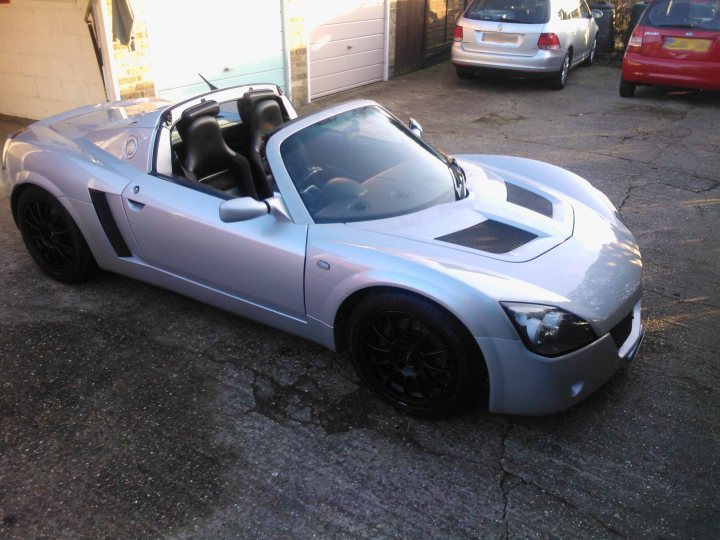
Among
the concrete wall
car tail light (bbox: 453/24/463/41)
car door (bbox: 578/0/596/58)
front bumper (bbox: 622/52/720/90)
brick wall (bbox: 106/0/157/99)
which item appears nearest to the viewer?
brick wall (bbox: 106/0/157/99)

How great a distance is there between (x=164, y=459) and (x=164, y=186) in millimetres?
1589

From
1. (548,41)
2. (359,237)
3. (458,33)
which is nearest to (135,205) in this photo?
(359,237)

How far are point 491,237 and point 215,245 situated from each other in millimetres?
1481

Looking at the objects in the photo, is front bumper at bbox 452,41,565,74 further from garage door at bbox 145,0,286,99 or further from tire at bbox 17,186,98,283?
tire at bbox 17,186,98,283

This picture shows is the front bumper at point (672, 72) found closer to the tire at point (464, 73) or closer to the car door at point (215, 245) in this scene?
the tire at point (464, 73)

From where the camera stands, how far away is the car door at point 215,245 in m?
3.41

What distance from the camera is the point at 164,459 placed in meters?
3.04

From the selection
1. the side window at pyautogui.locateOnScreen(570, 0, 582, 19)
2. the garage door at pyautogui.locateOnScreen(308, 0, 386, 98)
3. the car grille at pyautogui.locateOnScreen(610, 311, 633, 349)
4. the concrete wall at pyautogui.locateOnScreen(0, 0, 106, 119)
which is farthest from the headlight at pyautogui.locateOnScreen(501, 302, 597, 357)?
the side window at pyautogui.locateOnScreen(570, 0, 582, 19)

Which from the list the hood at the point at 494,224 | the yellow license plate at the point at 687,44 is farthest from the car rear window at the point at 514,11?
the hood at the point at 494,224

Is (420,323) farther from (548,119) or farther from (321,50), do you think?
(321,50)

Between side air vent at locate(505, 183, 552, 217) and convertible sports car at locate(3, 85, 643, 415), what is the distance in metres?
0.01

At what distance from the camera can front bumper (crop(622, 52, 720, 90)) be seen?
9.26m

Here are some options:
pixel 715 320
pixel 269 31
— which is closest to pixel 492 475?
pixel 715 320

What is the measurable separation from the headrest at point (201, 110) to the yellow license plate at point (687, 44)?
302 inches
